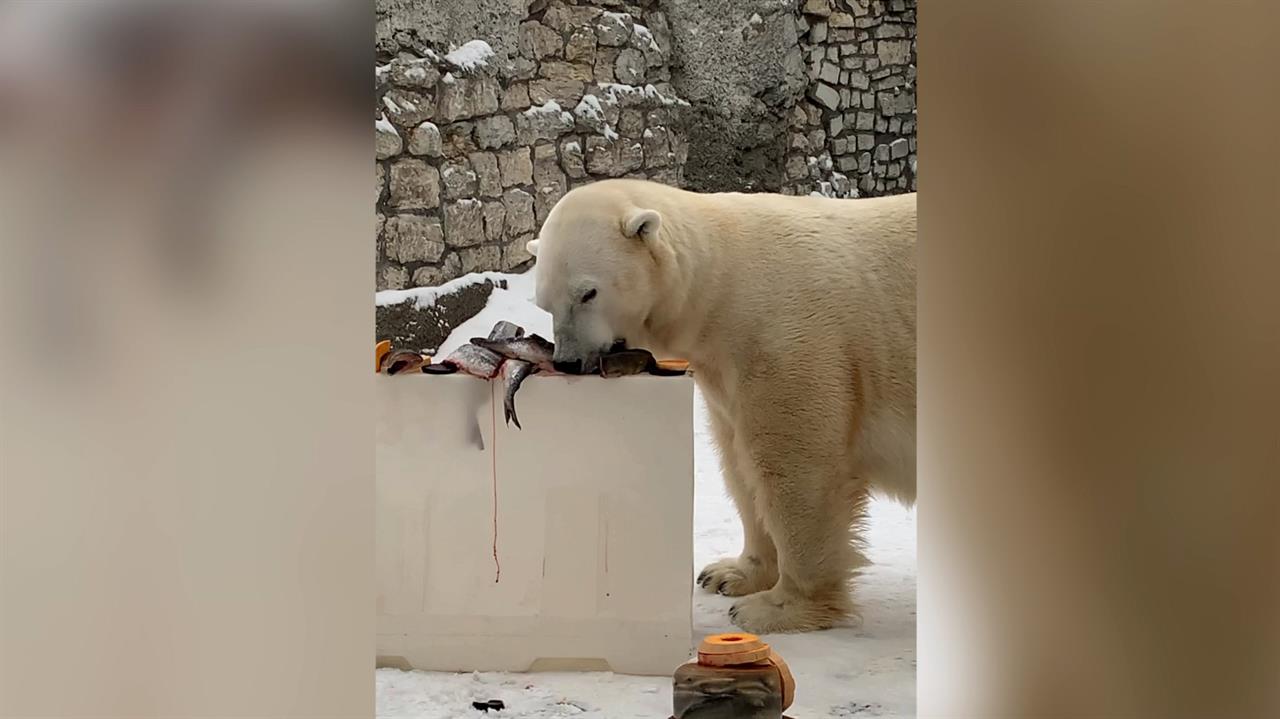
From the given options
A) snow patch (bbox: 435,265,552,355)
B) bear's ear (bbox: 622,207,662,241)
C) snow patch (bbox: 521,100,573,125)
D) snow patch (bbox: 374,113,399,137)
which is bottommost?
snow patch (bbox: 435,265,552,355)

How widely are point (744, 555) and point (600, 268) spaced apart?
1036 mm

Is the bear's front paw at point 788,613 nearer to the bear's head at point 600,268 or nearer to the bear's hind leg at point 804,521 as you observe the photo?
the bear's hind leg at point 804,521

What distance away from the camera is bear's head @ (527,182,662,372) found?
9.18 ft

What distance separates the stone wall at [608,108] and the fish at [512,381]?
11.1ft

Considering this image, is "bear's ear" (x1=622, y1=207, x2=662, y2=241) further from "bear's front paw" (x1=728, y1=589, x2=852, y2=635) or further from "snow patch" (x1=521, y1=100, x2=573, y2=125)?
"snow patch" (x1=521, y1=100, x2=573, y2=125)

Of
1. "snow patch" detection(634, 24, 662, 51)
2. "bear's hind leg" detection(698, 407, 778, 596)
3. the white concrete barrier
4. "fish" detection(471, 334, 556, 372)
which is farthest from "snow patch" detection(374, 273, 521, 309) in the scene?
the white concrete barrier

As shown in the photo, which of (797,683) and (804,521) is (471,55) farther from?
(797,683)

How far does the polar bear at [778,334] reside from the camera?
284 centimetres

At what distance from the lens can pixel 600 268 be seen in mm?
2809

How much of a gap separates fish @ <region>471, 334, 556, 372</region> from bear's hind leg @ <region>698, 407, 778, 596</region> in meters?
0.74
